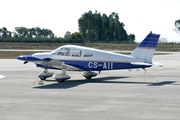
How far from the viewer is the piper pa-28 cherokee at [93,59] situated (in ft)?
51.4

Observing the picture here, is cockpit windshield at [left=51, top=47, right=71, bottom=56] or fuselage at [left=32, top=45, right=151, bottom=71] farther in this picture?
cockpit windshield at [left=51, top=47, right=71, bottom=56]

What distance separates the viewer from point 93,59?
1644 cm

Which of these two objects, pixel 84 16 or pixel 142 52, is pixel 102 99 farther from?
pixel 84 16

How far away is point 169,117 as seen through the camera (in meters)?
7.95

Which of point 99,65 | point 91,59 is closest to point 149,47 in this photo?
point 99,65

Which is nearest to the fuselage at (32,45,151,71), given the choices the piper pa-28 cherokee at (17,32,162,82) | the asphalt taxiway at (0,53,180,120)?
the piper pa-28 cherokee at (17,32,162,82)

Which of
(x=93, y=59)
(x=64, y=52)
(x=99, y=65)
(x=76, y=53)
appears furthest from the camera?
(x=64, y=52)

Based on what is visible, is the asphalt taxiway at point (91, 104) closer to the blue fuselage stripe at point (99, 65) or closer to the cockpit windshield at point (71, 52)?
the blue fuselage stripe at point (99, 65)

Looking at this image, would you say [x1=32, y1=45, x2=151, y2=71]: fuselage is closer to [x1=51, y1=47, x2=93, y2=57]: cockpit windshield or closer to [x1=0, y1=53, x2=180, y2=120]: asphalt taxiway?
[x1=51, y1=47, x2=93, y2=57]: cockpit windshield

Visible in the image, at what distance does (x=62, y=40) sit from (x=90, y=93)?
358 ft

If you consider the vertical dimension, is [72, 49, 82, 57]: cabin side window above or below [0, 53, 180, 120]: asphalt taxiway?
above

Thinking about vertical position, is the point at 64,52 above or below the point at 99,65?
above

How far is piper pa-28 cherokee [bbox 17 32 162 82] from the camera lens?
51.4 ft

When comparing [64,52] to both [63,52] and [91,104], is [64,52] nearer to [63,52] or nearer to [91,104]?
[63,52]
